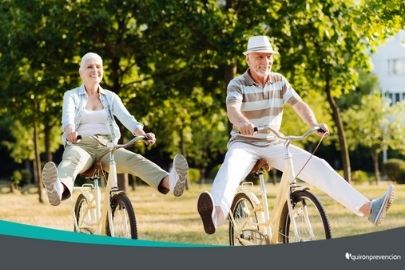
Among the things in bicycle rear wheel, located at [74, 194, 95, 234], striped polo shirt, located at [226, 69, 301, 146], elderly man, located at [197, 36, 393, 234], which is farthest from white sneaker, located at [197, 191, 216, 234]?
bicycle rear wheel, located at [74, 194, 95, 234]

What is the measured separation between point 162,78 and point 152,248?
13261mm

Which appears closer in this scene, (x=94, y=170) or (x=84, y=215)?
(x=94, y=170)

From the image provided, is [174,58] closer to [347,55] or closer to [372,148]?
[347,55]

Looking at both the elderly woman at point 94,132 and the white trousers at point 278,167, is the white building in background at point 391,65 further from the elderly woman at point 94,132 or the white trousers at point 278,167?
the white trousers at point 278,167

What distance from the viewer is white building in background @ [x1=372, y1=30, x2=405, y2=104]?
29.5 metres

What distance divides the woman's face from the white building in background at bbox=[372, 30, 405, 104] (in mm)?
15501

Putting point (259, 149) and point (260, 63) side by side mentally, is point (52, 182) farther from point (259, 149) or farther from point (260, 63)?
point (260, 63)

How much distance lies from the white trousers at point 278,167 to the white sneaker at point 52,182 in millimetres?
1372

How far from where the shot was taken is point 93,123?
8.09 metres

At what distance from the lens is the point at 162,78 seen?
20641mm

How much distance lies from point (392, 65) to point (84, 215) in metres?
24.1

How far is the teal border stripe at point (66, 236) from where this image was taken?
765 cm

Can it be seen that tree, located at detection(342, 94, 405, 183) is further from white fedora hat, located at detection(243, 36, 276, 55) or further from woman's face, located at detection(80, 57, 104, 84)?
white fedora hat, located at detection(243, 36, 276, 55)

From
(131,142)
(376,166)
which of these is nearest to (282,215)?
(131,142)
